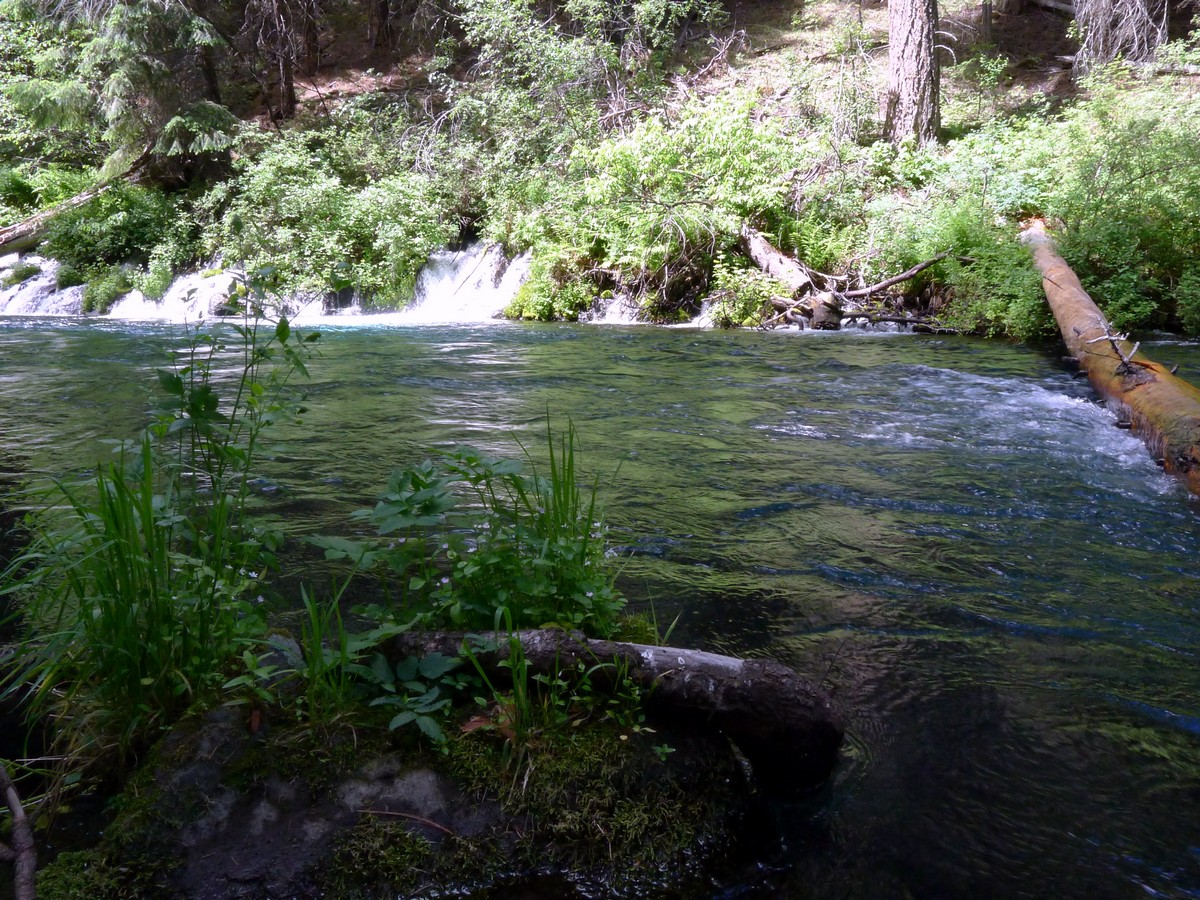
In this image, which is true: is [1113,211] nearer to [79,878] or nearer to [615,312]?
[615,312]

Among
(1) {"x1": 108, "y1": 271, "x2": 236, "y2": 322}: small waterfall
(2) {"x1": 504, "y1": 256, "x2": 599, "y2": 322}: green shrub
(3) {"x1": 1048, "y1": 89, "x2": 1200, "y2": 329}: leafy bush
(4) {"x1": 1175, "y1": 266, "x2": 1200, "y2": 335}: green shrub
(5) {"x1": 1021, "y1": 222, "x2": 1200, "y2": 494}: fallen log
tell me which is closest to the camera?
(5) {"x1": 1021, "y1": 222, "x2": 1200, "y2": 494}: fallen log

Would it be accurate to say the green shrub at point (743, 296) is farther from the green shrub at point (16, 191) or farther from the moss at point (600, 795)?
the green shrub at point (16, 191)

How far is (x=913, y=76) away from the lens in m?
15.3

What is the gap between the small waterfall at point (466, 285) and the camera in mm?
15836

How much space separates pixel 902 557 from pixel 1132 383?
3.90 metres

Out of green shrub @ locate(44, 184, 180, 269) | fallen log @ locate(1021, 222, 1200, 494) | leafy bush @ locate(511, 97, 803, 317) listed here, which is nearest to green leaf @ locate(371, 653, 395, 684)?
fallen log @ locate(1021, 222, 1200, 494)

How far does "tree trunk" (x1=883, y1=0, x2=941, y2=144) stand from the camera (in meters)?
15.2

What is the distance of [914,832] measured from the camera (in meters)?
2.09

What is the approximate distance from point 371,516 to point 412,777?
72cm

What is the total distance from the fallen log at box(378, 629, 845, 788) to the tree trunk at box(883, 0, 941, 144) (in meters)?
15.3

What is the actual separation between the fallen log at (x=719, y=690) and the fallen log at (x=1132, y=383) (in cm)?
374

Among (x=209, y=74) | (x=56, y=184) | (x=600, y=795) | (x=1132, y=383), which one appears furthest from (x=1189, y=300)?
(x=56, y=184)

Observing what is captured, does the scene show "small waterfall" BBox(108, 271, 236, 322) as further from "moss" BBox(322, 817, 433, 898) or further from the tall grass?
"moss" BBox(322, 817, 433, 898)

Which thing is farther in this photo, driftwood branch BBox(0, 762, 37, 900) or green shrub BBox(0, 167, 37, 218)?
green shrub BBox(0, 167, 37, 218)
